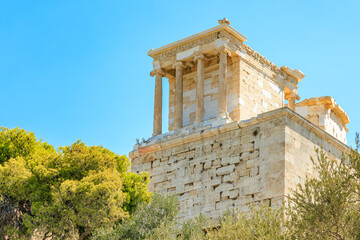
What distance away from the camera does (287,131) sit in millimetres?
20875

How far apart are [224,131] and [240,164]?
1.43 metres

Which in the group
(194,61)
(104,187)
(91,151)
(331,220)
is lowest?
(331,220)

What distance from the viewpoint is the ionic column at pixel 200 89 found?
2456cm

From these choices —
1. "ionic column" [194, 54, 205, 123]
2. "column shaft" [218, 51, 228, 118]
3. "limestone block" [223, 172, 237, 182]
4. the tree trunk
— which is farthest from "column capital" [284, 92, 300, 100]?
the tree trunk

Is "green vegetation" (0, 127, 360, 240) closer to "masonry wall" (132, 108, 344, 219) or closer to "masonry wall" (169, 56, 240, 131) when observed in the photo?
"masonry wall" (132, 108, 344, 219)

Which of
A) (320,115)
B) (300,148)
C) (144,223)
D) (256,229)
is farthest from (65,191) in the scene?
(320,115)

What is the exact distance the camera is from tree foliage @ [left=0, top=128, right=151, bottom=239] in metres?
18.7

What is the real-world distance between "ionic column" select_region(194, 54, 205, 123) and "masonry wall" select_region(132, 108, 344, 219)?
1.46 metres

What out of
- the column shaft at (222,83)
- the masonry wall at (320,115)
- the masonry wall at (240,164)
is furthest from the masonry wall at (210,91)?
the masonry wall at (320,115)

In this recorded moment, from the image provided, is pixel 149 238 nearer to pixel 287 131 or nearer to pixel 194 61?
pixel 287 131

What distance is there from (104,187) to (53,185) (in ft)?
5.34

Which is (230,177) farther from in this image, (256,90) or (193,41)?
(193,41)

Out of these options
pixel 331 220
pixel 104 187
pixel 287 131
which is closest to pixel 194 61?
pixel 287 131

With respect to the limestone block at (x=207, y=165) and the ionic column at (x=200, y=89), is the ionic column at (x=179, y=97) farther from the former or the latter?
the limestone block at (x=207, y=165)
